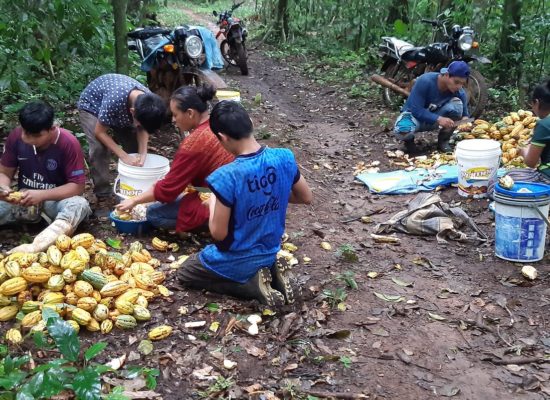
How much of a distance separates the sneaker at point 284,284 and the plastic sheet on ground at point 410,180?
2.93 metres

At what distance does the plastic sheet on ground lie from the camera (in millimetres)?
6961

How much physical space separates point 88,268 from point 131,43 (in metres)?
5.13

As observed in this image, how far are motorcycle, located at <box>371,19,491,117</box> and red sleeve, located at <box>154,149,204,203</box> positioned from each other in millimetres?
5612

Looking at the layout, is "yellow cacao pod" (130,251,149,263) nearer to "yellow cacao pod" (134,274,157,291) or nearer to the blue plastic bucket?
"yellow cacao pod" (134,274,157,291)

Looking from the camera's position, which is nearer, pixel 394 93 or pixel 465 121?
pixel 465 121

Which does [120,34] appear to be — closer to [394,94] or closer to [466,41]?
[466,41]

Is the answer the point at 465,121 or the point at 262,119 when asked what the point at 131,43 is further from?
the point at 465,121

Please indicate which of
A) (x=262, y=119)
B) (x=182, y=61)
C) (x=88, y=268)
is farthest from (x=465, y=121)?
(x=88, y=268)

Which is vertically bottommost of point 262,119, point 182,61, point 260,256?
point 262,119

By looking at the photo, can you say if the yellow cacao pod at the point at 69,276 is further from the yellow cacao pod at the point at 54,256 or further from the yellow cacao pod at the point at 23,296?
the yellow cacao pod at the point at 23,296

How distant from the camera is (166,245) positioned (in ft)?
16.6

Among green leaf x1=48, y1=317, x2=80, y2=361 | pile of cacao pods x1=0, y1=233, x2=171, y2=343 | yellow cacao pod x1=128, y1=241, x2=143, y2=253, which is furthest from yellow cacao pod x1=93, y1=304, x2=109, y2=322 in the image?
yellow cacao pod x1=128, y1=241, x2=143, y2=253

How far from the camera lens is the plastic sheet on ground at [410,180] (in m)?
6.96

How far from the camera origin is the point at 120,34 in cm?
701
